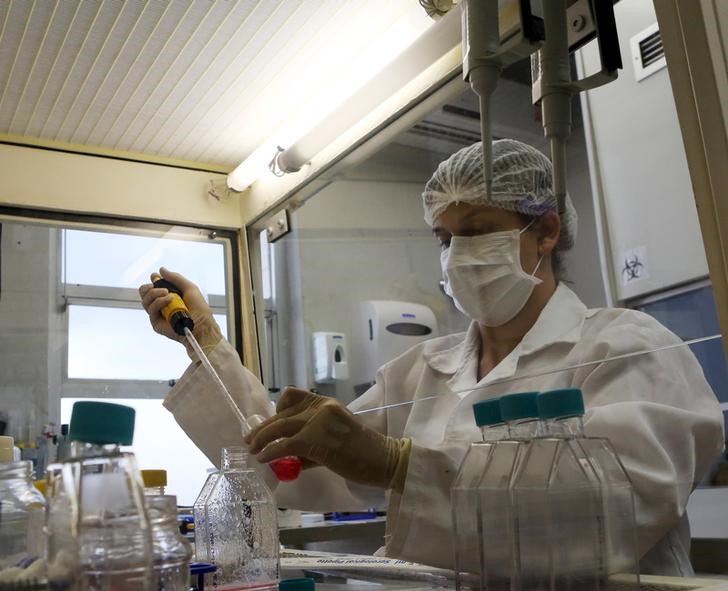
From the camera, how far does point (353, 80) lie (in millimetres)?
1723

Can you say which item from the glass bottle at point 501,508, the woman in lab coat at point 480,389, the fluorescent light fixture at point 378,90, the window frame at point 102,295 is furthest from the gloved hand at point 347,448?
the window frame at point 102,295

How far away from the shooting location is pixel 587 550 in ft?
2.78

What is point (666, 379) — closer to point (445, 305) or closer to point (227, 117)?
point (445, 305)

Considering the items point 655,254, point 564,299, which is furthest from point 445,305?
point 655,254

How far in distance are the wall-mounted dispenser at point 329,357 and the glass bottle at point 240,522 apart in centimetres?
68

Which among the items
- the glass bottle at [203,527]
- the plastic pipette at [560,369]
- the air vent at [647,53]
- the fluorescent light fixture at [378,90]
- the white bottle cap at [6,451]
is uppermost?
the fluorescent light fixture at [378,90]

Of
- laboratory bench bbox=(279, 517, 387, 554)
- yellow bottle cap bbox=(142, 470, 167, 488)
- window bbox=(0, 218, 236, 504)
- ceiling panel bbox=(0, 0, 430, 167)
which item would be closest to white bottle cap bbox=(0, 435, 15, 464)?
yellow bottle cap bbox=(142, 470, 167, 488)

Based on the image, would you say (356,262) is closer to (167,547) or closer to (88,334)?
(88,334)

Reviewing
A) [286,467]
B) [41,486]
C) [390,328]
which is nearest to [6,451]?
[41,486]

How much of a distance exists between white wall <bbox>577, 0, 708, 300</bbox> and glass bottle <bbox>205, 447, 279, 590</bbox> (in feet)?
2.05

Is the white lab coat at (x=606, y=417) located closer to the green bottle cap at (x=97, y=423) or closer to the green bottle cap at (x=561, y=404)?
the green bottle cap at (x=561, y=404)

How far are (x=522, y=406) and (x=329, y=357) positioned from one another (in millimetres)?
1233

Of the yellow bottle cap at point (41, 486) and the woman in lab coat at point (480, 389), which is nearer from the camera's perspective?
the yellow bottle cap at point (41, 486)

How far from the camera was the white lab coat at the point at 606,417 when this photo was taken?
0.96 metres
